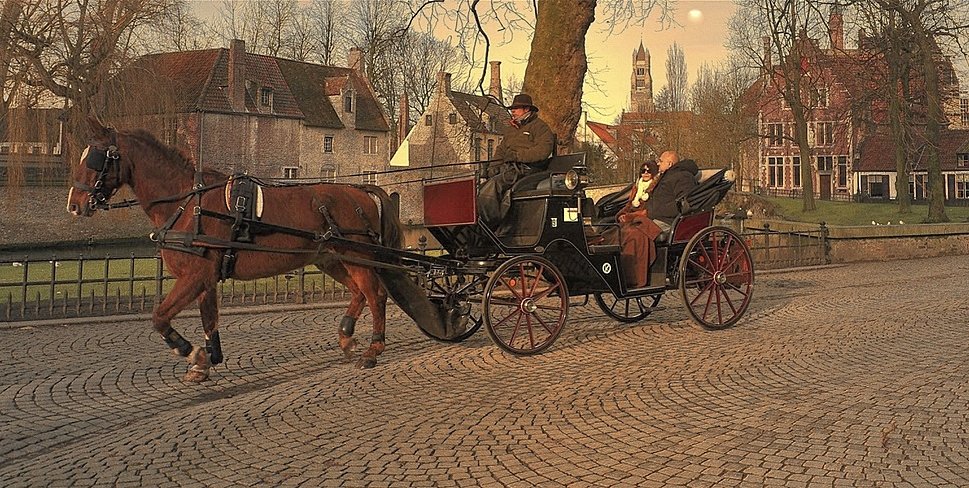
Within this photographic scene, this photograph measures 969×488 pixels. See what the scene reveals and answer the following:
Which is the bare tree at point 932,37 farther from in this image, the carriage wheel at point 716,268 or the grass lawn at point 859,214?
the carriage wheel at point 716,268

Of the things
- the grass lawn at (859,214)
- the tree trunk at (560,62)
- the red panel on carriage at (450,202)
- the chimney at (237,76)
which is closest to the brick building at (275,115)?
the chimney at (237,76)

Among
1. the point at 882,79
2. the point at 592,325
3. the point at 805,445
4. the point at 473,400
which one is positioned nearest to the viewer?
the point at 805,445

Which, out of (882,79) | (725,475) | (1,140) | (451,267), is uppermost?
(882,79)

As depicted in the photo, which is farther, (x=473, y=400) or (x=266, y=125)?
(x=266, y=125)

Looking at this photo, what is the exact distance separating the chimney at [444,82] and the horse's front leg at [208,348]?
48.6 meters

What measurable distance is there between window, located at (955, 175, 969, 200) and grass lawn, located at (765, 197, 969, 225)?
26208mm

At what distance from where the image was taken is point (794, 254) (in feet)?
67.6

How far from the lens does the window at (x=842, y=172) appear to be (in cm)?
6844

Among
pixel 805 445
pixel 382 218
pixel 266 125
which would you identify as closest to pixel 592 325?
pixel 382 218

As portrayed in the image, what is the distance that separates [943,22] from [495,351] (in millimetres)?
22764

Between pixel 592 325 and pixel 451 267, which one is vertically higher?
pixel 451 267

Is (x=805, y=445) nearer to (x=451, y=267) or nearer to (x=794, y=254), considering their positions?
(x=451, y=267)

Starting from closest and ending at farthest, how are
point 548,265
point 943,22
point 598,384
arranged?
point 598,384
point 548,265
point 943,22

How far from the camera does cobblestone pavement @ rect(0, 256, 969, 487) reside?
486cm
